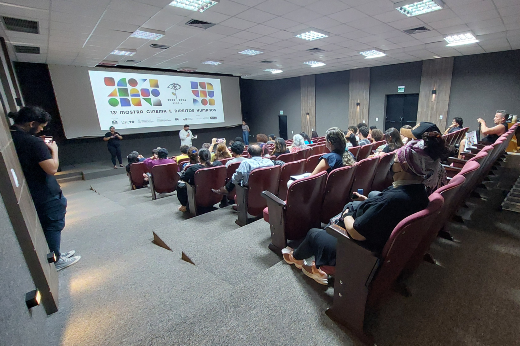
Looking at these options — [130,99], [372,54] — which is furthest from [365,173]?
[130,99]

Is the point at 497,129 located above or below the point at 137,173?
above

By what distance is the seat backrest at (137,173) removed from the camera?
5269 millimetres

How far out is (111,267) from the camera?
2.15m

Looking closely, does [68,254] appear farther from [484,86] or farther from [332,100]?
[332,100]

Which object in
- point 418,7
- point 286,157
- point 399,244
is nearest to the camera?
point 399,244

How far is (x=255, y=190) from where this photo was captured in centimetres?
260

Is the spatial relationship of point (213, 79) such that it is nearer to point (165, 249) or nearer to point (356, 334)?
point (165, 249)

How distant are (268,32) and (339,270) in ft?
16.1

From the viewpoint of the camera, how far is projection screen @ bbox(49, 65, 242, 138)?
7.80 m

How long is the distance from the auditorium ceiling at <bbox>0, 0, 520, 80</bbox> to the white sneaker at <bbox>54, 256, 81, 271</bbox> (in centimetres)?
331

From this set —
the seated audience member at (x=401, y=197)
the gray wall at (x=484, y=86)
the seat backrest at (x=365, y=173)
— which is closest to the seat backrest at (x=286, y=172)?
the seat backrest at (x=365, y=173)

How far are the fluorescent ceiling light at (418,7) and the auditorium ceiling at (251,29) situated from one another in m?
0.09

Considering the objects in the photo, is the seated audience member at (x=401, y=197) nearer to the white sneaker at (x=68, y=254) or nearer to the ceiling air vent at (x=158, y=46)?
the white sneaker at (x=68, y=254)

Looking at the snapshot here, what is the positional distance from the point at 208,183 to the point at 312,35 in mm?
4163
